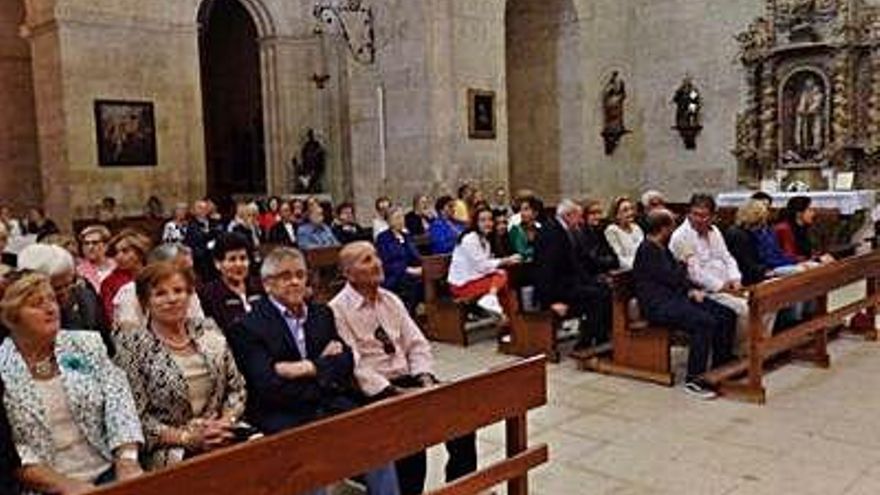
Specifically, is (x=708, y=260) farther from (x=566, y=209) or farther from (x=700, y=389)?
(x=566, y=209)

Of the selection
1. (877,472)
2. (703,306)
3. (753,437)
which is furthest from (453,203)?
(877,472)

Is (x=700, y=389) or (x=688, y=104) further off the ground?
(x=688, y=104)

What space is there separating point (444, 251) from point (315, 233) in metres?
1.39

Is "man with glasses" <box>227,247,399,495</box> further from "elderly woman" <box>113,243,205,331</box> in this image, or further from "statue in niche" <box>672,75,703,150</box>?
"statue in niche" <box>672,75,703,150</box>

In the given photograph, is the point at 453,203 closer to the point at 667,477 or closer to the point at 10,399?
the point at 667,477

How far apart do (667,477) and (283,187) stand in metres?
11.4

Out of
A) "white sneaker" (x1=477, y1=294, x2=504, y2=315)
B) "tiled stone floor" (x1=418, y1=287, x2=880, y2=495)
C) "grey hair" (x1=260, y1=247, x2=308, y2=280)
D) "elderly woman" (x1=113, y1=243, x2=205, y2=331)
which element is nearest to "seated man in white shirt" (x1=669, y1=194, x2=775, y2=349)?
"tiled stone floor" (x1=418, y1=287, x2=880, y2=495)

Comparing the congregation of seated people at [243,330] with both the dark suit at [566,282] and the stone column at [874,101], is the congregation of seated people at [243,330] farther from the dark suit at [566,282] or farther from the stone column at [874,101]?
the stone column at [874,101]

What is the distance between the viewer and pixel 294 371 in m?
3.10

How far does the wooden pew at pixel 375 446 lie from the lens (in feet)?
→ 6.70

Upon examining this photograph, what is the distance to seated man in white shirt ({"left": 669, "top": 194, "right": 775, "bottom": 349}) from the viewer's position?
5.59m

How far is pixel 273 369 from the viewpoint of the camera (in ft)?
10.2

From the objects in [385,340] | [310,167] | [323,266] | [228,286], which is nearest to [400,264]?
[323,266]

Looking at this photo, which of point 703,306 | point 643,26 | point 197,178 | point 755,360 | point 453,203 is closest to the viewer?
point 755,360
